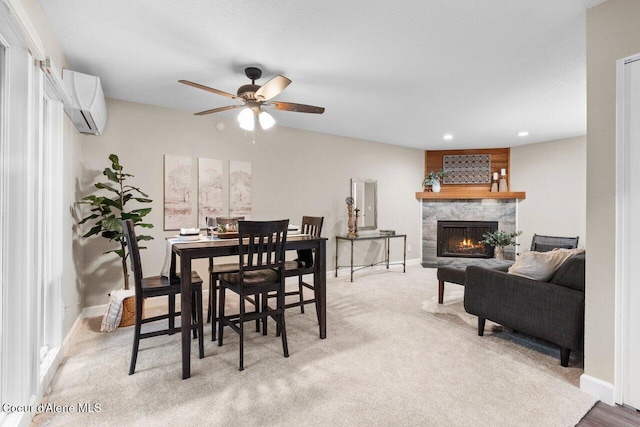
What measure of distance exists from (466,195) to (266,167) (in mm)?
3990

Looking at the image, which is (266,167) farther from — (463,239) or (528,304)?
(463,239)

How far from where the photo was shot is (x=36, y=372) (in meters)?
1.78

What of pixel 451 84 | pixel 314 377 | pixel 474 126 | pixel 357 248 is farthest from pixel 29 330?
pixel 474 126

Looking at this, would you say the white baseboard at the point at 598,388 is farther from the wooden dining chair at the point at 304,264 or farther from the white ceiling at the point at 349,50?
the white ceiling at the point at 349,50

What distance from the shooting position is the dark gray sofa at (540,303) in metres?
2.19

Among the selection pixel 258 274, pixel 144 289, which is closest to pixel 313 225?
pixel 258 274

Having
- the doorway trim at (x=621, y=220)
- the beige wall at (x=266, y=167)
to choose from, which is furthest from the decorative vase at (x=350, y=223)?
the doorway trim at (x=621, y=220)

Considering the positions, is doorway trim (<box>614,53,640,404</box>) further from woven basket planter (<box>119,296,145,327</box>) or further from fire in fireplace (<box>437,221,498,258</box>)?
fire in fireplace (<box>437,221,498,258</box>)

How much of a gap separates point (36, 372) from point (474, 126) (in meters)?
5.31

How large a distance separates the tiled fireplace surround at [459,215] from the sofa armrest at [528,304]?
3288mm

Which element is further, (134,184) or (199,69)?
(134,184)

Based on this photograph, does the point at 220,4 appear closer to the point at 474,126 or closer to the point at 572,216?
the point at 474,126

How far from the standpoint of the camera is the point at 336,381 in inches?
82.7

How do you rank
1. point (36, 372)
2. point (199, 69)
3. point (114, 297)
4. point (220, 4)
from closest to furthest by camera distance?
point (36, 372) → point (220, 4) → point (199, 69) → point (114, 297)
